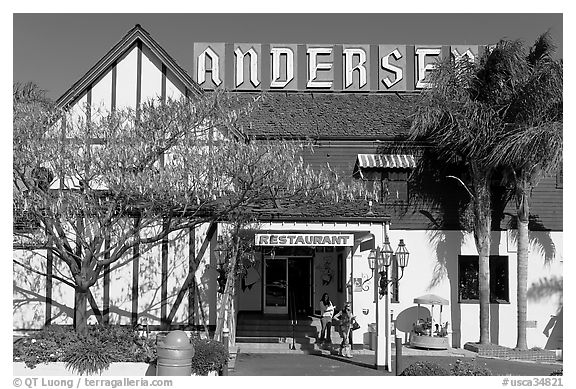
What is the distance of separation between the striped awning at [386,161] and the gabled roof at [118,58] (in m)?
5.10

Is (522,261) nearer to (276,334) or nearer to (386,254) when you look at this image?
(386,254)

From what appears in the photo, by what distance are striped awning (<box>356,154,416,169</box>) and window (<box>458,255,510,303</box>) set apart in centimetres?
305

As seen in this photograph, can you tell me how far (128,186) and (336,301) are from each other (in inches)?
381

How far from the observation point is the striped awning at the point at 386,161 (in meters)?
19.1

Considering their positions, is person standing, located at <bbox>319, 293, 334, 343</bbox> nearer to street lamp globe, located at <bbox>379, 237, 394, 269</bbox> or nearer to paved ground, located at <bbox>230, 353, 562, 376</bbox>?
paved ground, located at <bbox>230, 353, 562, 376</bbox>

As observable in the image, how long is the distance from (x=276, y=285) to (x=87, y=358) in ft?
29.6

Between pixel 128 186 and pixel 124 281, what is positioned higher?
pixel 128 186

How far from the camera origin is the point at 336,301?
2056cm

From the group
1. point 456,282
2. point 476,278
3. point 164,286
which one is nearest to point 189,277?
point 164,286

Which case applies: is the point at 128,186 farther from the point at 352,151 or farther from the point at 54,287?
the point at 352,151

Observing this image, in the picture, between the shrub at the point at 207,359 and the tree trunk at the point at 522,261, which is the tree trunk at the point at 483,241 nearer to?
the tree trunk at the point at 522,261

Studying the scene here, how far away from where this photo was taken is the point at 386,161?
19.2 m

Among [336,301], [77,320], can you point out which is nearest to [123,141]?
[77,320]
